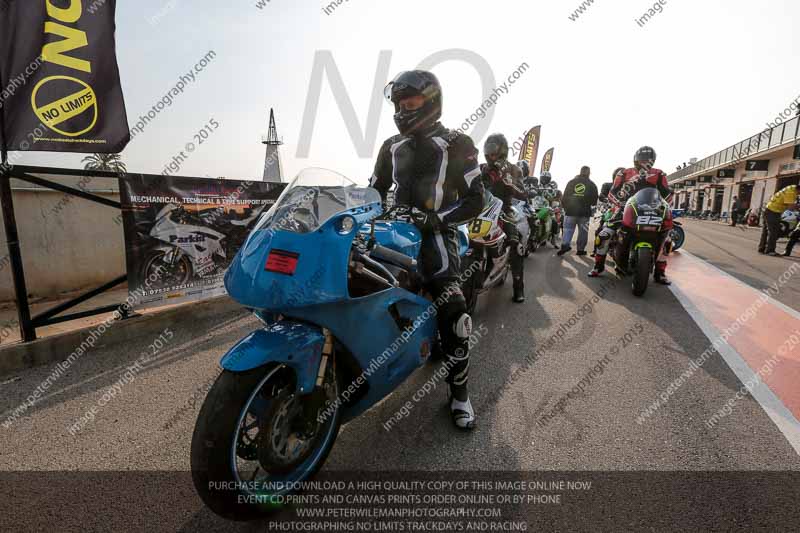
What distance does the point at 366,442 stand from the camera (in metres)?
2.44

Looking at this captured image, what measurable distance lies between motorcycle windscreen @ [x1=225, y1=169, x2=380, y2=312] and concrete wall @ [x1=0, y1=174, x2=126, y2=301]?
5.69 metres

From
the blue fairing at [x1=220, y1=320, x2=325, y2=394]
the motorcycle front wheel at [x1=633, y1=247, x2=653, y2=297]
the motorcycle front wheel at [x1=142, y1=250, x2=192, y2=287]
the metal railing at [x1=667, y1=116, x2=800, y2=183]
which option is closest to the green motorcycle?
the motorcycle front wheel at [x1=633, y1=247, x2=653, y2=297]

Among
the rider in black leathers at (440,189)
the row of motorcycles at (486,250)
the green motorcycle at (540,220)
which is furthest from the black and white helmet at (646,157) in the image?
the rider in black leathers at (440,189)

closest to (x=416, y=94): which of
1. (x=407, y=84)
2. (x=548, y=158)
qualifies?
(x=407, y=84)

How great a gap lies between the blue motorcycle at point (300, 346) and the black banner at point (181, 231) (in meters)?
3.06

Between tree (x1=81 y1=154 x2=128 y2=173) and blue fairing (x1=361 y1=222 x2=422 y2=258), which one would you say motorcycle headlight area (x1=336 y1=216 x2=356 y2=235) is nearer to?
blue fairing (x1=361 y1=222 x2=422 y2=258)

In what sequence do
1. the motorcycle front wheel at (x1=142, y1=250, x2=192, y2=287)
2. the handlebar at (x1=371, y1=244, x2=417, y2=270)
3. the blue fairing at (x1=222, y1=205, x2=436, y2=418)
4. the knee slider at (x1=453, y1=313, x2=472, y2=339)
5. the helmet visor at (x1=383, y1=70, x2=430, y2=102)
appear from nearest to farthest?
the blue fairing at (x1=222, y1=205, x2=436, y2=418), the handlebar at (x1=371, y1=244, x2=417, y2=270), the helmet visor at (x1=383, y1=70, x2=430, y2=102), the knee slider at (x1=453, y1=313, x2=472, y2=339), the motorcycle front wheel at (x1=142, y1=250, x2=192, y2=287)

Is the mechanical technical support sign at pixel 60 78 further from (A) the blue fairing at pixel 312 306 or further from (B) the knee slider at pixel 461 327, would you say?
(B) the knee slider at pixel 461 327

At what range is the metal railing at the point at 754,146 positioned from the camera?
2554cm

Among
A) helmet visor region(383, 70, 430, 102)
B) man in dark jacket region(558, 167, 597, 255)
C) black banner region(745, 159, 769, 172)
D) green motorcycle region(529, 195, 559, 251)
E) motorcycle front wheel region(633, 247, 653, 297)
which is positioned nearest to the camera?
helmet visor region(383, 70, 430, 102)

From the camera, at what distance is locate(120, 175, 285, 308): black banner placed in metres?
4.27

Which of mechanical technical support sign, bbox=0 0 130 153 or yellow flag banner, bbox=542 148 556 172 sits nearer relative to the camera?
mechanical technical support sign, bbox=0 0 130 153

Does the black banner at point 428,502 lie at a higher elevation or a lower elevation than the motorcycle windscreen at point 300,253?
lower

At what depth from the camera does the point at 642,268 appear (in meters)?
5.54
